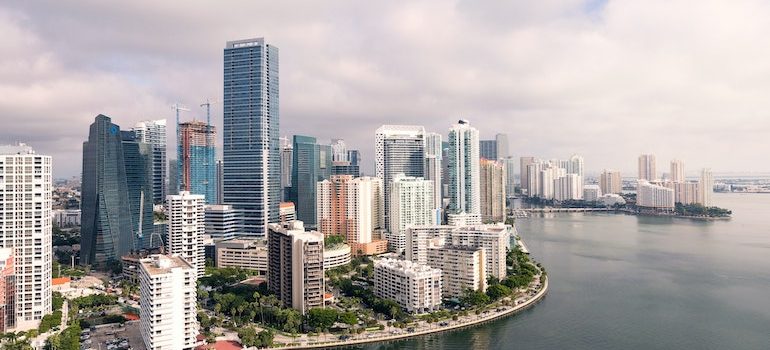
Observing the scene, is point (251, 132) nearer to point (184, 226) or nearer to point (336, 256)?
Answer: point (184, 226)

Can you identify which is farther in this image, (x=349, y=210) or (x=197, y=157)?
(x=197, y=157)

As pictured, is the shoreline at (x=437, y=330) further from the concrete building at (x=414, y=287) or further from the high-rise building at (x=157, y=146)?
the high-rise building at (x=157, y=146)

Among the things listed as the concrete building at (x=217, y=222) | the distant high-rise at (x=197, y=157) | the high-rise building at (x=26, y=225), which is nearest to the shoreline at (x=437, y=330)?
the high-rise building at (x=26, y=225)

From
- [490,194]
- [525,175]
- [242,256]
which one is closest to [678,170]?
[525,175]

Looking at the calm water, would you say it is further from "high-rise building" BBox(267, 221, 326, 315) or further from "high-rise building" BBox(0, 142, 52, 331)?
"high-rise building" BBox(0, 142, 52, 331)

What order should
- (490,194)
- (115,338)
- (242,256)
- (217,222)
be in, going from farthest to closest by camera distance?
(490,194), (217,222), (242,256), (115,338)

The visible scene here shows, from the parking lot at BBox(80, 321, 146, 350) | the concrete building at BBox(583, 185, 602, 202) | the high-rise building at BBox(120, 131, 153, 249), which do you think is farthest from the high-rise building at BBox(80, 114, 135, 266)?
the concrete building at BBox(583, 185, 602, 202)

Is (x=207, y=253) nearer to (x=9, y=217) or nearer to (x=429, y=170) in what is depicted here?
(x=9, y=217)

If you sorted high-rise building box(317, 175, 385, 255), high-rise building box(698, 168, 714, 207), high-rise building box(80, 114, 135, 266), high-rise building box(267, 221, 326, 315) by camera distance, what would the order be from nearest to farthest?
high-rise building box(267, 221, 326, 315) < high-rise building box(80, 114, 135, 266) < high-rise building box(317, 175, 385, 255) < high-rise building box(698, 168, 714, 207)
